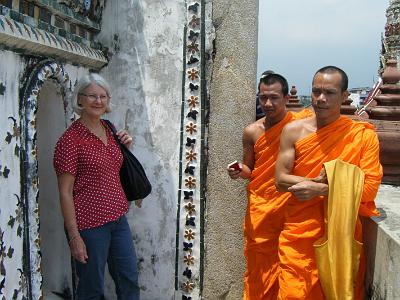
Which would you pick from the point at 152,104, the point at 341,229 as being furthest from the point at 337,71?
the point at 152,104

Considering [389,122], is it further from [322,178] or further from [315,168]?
[322,178]

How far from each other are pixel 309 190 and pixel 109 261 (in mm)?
1365

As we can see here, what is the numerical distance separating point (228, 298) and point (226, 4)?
89.5 inches

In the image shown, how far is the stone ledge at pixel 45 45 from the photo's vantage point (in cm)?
255

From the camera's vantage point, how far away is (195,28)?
3859 millimetres

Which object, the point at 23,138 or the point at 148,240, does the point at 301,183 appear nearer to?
the point at 23,138

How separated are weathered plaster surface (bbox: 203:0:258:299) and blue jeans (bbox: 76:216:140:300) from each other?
0.93 m

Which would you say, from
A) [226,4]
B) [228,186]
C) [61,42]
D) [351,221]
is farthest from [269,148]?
[61,42]

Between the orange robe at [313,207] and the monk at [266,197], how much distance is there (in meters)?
0.44

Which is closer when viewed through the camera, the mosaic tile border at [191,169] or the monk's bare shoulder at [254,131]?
the monk's bare shoulder at [254,131]

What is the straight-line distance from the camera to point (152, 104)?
156 inches

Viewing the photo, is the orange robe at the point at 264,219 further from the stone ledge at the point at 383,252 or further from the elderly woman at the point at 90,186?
the elderly woman at the point at 90,186

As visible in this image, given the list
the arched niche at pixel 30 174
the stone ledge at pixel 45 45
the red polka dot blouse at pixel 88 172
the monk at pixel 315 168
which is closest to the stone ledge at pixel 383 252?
the monk at pixel 315 168

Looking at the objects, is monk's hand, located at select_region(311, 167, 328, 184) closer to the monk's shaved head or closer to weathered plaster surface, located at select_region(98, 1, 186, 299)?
the monk's shaved head
